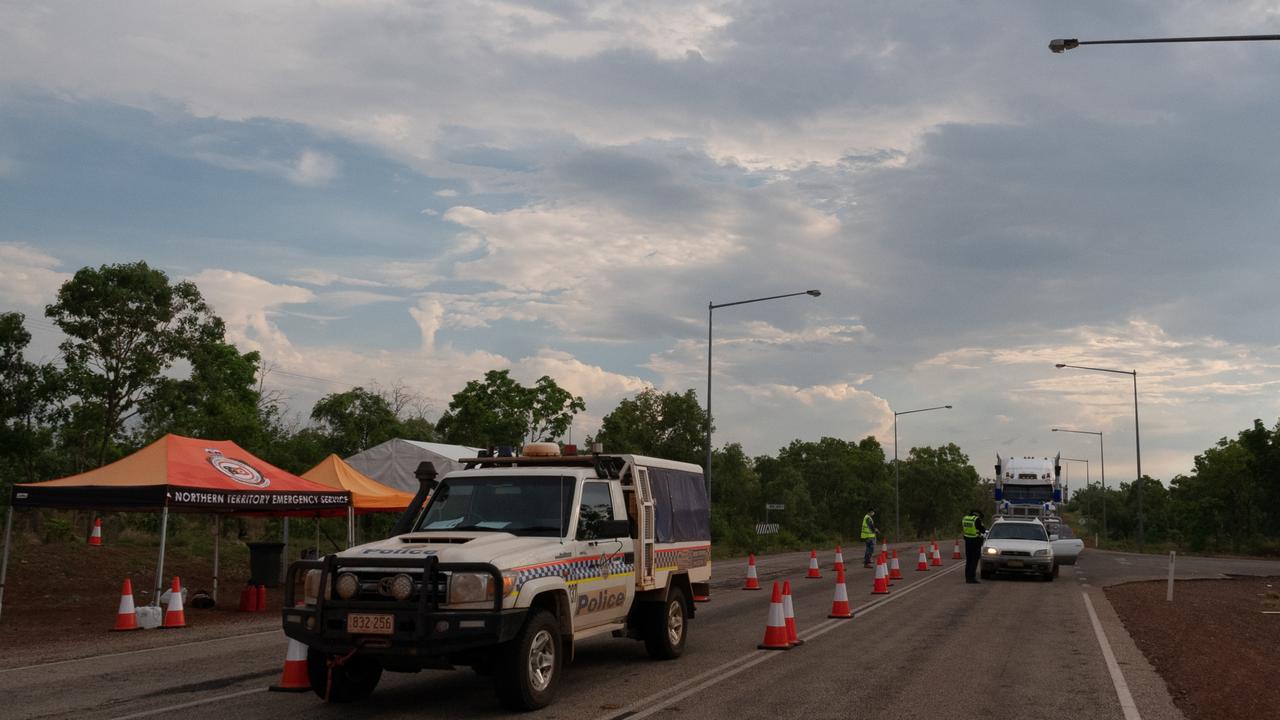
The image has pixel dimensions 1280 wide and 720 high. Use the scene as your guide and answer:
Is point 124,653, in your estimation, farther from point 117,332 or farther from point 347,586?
point 117,332

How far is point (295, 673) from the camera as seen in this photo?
10156mm

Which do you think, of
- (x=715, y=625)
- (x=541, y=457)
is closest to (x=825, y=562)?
(x=715, y=625)

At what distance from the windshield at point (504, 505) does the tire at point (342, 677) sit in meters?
1.44

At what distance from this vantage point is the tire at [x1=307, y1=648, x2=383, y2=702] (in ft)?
29.8

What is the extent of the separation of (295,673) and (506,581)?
3170 millimetres

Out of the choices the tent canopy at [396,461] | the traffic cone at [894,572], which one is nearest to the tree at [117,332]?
the tent canopy at [396,461]

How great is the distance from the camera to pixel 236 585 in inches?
1038

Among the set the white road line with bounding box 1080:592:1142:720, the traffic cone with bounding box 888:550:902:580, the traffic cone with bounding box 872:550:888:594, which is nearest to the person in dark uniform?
the traffic cone with bounding box 888:550:902:580

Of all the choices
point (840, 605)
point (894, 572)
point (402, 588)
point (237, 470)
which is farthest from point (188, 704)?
point (894, 572)

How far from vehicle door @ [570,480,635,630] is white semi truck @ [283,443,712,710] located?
2 cm

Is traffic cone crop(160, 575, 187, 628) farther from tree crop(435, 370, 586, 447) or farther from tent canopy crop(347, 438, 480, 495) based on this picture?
tree crop(435, 370, 586, 447)

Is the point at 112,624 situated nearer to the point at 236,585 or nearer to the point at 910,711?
the point at 236,585

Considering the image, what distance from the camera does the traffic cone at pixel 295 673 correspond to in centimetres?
1009

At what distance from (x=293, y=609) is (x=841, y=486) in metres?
121
